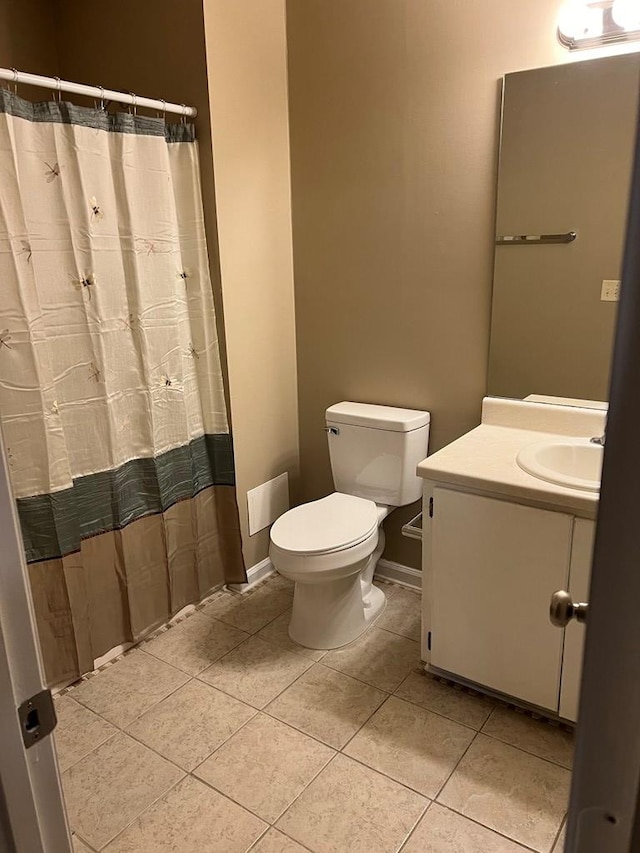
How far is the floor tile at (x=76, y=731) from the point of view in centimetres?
188

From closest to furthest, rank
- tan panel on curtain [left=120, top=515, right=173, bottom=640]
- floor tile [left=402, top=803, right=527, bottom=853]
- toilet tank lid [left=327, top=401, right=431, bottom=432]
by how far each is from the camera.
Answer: floor tile [left=402, top=803, right=527, bottom=853] < tan panel on curtain [left=120, top=515, right=173, bottom=640] < toilet tank lid [left=327, top=401, right=431, bottom=432]

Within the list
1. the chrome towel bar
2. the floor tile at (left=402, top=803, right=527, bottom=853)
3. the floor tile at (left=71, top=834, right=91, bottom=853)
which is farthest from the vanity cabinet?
the floor tile at (left=71, top=834, right=91, bottom=853)

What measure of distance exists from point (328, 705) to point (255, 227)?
5.95ft

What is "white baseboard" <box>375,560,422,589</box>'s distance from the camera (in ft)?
9.00

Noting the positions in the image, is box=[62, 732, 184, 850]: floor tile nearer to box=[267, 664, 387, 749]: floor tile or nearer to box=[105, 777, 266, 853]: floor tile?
box=[105, 777, 266, 853]: floor tile

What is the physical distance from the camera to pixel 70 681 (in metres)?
2.16

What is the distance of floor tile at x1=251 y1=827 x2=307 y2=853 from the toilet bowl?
2.57 ft

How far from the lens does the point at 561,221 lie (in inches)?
81.8

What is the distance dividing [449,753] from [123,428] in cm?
149

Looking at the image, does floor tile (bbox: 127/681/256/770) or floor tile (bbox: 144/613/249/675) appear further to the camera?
floor tile (bbox: 144/613/249/675)

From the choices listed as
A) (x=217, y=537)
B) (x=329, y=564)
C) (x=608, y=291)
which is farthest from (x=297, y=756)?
(x=608, y=291)

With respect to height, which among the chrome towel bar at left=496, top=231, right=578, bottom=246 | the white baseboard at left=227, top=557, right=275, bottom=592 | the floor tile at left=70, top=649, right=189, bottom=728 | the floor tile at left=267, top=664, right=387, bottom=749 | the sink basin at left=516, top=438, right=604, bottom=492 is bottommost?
the floor tile at left=267, top=664, right=387, bottom=749

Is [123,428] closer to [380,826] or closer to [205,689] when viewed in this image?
[205,689]

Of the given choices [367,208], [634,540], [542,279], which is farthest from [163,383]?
[634,540]
